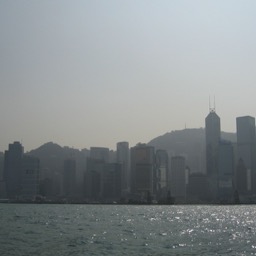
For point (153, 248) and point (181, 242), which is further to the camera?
point (181, 242)

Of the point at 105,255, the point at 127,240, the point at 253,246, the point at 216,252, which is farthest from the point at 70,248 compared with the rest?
the point at 253,246

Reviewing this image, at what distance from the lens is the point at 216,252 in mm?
49969

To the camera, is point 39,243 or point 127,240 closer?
point 39,243

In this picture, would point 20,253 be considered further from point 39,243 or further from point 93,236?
point 93,236

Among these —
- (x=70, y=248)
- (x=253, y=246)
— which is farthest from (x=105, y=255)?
(x=253, y=246)

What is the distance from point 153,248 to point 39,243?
39.3ft

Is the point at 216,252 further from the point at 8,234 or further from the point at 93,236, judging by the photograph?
the point at 8,234

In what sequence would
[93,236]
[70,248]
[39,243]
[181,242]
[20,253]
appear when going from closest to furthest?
1. [20,253]
2. [70,248]
3. [39,243]
4. [181,242]
5. [93,236]

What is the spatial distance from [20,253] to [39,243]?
25.7 feet

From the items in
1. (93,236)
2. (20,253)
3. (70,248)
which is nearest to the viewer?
(20,253)

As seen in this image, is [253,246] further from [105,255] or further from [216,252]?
[105,255]

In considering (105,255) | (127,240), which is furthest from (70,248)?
(127,240)

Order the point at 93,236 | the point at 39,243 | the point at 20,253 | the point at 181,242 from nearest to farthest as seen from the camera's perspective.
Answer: the point at 20,253, the point at 39,243, the point at 181,242, the point at 93,236

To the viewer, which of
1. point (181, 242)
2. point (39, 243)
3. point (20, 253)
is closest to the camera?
point (20, 253)
